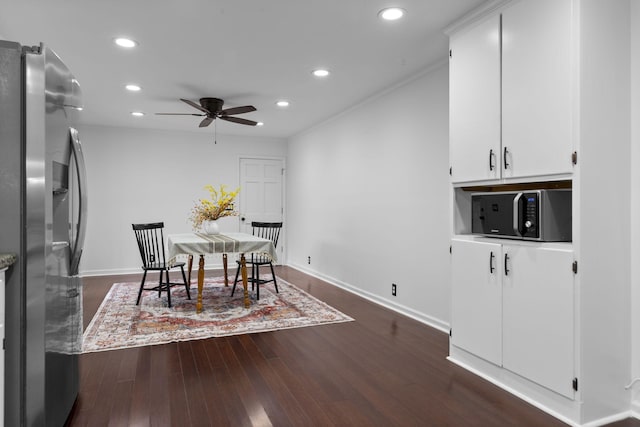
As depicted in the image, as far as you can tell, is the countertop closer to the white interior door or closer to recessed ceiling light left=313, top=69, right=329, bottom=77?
recessed ceiling light left=313, top=69, right=329, bottom=77

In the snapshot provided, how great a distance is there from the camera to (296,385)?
2.63 meters

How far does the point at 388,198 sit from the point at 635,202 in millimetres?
2597

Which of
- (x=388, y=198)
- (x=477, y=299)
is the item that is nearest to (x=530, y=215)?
(x=477, y=299)

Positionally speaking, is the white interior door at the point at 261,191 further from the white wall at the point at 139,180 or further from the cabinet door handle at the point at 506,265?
the cabinet door handle at the point at 506,265

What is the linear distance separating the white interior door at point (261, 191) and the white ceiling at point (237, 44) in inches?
103

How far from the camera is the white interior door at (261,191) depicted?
7727mm

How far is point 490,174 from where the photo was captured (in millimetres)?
2652

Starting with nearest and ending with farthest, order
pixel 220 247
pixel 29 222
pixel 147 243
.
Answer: pixel 29 222 < pixel 220 247 < pixel 147 243

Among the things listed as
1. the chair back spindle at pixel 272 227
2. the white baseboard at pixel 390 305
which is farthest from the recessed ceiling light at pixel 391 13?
the chair back spindle at pixel 272 227

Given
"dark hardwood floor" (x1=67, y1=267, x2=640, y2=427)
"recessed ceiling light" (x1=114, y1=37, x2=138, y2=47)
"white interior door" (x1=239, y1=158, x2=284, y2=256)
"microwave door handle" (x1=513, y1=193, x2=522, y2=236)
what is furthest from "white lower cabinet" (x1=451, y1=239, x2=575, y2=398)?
"white interior door" (x1=239, y1=158, x2=284, y2=256)

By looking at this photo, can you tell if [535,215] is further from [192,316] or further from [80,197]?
[192,316]

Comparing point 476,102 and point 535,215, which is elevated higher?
point 476,102

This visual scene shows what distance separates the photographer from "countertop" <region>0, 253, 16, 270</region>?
4.91 ft

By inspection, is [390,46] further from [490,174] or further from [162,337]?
[162,337]
